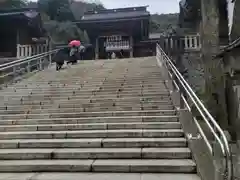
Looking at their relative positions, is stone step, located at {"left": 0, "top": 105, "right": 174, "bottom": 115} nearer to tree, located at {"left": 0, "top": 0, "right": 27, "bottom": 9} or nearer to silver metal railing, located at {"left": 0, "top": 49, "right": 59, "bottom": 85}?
silver metal railing, located at {"left": 0, "top": 49, "right": 59, "bottom": 85}

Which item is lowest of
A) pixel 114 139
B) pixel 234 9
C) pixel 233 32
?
pixel 114 139

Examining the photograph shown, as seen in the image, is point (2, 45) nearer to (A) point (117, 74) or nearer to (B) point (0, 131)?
(A) point (117, 74)

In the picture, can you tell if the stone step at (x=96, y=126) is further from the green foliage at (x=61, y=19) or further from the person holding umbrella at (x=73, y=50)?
the green foliage at (x=61, y=19)

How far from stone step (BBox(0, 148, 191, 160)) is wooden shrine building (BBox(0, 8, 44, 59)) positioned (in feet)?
50.3

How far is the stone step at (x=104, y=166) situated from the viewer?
4.81 meters

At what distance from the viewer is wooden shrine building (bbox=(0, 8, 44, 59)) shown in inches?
779

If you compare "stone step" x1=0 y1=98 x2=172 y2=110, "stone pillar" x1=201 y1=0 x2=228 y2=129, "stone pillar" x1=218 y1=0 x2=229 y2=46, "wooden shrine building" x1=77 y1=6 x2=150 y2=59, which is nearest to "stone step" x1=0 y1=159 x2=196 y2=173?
"stone pillar" x1=201 y1=0 x2=228 y2=129

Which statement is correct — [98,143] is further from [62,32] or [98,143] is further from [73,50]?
[62,32]

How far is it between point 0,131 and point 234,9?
1006 cm

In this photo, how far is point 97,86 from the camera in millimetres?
10227

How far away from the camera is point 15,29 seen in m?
20.7

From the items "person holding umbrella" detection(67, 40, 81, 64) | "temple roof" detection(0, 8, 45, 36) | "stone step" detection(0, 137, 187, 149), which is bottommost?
"stone step" detection(0, 137, 187, 149)

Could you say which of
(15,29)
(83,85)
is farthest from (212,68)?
(15,29)

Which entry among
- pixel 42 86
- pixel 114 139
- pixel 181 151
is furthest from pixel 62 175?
pixel 42 86
